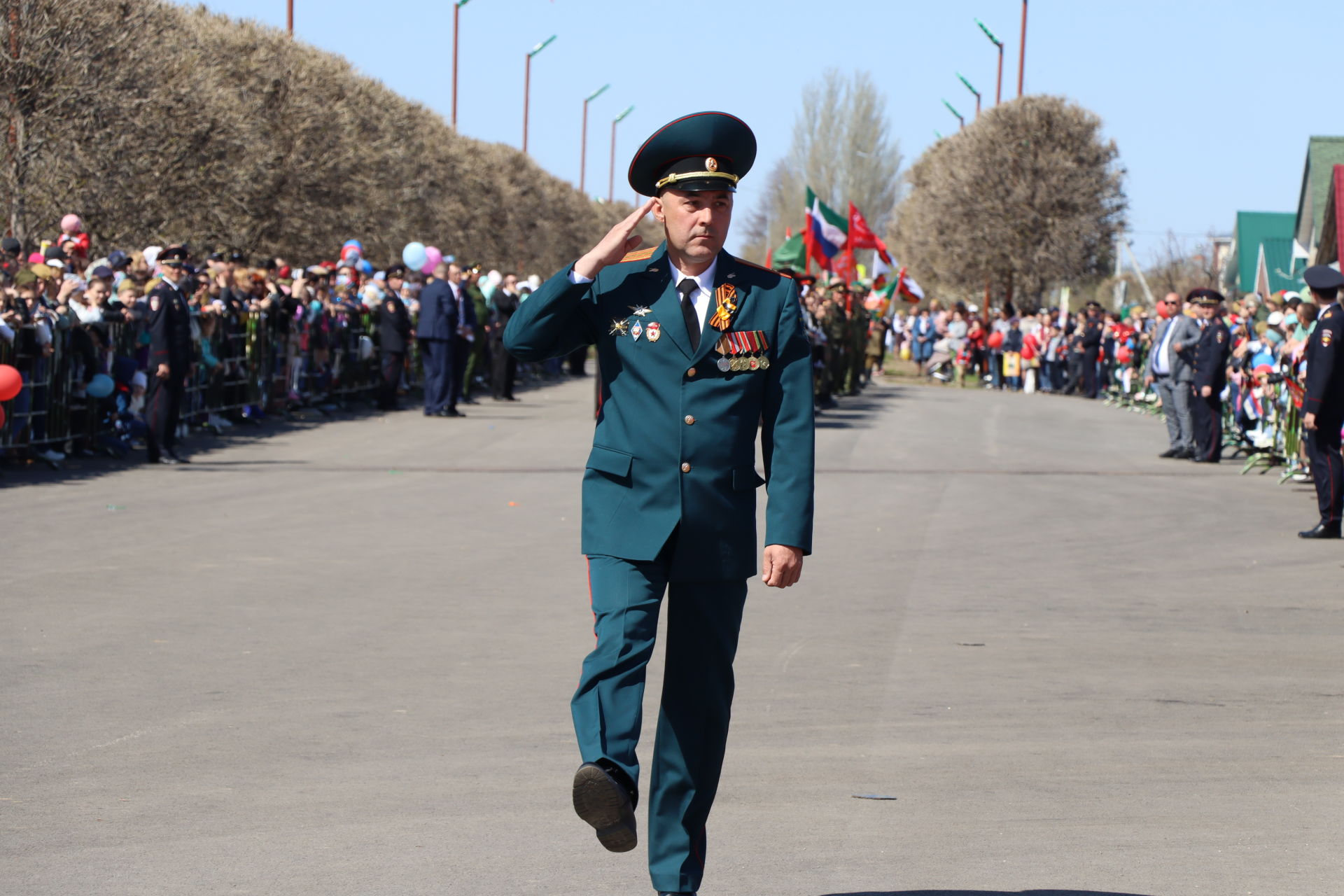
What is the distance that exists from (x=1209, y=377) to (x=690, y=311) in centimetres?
1651

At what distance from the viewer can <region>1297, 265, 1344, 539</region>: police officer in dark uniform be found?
12.8 metres

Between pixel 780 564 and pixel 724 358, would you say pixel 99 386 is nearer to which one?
pixel 724 358

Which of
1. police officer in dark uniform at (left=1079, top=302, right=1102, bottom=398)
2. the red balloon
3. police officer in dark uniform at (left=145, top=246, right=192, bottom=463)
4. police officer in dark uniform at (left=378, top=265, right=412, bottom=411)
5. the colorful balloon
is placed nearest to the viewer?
the red balloon

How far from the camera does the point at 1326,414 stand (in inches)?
511

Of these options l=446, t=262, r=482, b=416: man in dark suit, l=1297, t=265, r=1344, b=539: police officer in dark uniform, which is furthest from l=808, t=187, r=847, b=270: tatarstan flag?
l=1297, t=265, r=1344, b=539: police officer in dark uniform

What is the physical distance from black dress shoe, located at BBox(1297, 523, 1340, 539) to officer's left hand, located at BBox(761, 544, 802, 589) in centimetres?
965

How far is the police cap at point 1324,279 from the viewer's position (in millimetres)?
13453

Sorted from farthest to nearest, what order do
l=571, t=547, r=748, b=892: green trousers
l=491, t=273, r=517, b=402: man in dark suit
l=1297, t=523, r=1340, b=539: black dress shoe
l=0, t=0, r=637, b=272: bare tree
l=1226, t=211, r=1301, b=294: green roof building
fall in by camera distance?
1. l=1226, t=211, r=1301, b=294: green roof building
2. l=491, t=273, r=517, b=402: man in dark suit
3. l=0, t=0, r=637, b=272: bare tree
4. l=1297, t=523, r=1340, b=539: black dress shoe
5. l=571, t=547, r=748, b=892: green trousers

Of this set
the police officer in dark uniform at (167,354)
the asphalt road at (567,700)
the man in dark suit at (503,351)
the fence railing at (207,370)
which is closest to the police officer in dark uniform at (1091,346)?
the man in dark suit at (503,351)

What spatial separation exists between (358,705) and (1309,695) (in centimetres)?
380

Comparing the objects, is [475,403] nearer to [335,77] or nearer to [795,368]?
[335,77]

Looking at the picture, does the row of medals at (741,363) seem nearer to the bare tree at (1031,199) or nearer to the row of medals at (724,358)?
the row of medals at (724,358)

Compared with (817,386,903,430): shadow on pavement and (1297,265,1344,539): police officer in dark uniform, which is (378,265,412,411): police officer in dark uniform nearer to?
(817,386,903,430): shadow on pavement

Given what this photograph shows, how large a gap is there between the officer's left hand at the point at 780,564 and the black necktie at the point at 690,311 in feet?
1.72
